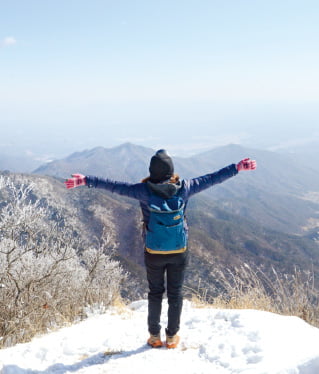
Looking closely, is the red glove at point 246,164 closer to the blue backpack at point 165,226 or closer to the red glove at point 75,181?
the blue backpack at point 165,226

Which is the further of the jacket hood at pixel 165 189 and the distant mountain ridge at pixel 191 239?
the distant mountain ridge at pixel 191 239

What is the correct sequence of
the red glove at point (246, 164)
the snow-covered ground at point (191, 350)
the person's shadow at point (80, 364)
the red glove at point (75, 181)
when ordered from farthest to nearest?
the red glove at point (246, 164), the red glove at point (75, 181), the person's shadow at point (80, 364), the snow-covered ground at point (191, 350)

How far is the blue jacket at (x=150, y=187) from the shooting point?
394cm

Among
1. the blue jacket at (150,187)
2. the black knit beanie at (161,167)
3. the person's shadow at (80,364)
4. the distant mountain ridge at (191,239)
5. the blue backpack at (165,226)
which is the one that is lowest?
the distant mountain ridge at (191,239)

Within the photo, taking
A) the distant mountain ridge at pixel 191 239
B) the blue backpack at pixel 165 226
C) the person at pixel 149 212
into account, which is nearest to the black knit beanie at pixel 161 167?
the person at pixel 149 212

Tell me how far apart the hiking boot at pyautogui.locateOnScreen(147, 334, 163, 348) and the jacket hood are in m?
1.98

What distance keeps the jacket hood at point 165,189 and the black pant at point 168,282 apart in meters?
0.77

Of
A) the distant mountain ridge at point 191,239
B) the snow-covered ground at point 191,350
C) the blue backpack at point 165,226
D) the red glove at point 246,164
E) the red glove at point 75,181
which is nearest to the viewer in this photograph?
the snow-covered ground at point 191,350

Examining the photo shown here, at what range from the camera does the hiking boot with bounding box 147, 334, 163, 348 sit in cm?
427

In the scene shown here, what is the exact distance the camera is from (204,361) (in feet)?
12.3

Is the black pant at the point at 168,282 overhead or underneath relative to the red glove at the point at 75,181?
underneath

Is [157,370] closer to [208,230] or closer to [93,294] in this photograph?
[93,294]

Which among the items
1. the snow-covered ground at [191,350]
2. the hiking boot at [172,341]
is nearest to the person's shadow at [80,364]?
the snow-covered ground at [191,350]

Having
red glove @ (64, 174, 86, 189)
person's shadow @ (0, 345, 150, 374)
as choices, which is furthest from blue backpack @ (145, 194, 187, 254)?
person's shadow @ (0, 345, 150, 374)
